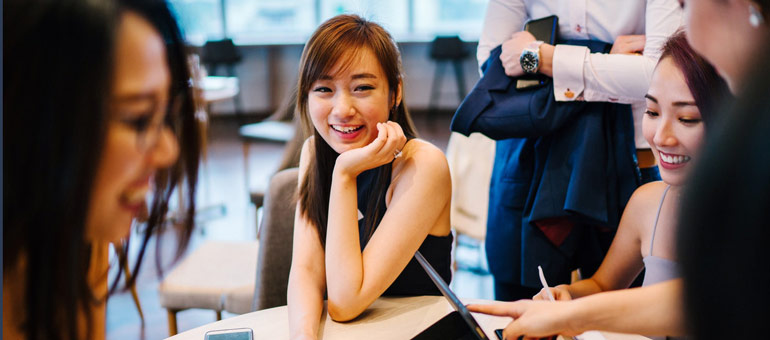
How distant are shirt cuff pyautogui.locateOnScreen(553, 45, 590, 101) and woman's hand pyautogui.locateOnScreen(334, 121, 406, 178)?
1.49 feet

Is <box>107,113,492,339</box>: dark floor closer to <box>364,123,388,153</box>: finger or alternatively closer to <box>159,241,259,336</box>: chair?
<box>159,241,259,336</box>: chair

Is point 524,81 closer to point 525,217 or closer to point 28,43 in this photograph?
point 525,217

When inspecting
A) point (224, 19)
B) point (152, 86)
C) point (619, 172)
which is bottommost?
point (619, 172)

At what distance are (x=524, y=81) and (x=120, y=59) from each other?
127 cm

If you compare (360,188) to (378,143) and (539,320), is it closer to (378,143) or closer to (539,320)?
(378,143)

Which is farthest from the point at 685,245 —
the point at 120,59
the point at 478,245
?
the point at 478,245

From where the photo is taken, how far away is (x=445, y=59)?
7.97m

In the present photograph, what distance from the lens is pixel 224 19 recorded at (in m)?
8.28

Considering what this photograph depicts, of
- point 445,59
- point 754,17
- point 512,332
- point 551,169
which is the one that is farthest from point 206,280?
point 445,59

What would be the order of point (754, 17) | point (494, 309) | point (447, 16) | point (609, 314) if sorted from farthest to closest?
point (447, 16)
point (494, 309)
point (609, 314)
point (754, 17)

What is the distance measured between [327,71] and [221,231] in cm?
305

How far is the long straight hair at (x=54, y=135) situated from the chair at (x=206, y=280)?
158cm

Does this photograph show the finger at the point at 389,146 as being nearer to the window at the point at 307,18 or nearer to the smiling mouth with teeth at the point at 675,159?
the smiling mouth with teeth at the point at 675,159

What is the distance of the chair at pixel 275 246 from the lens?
1996 millimetres
